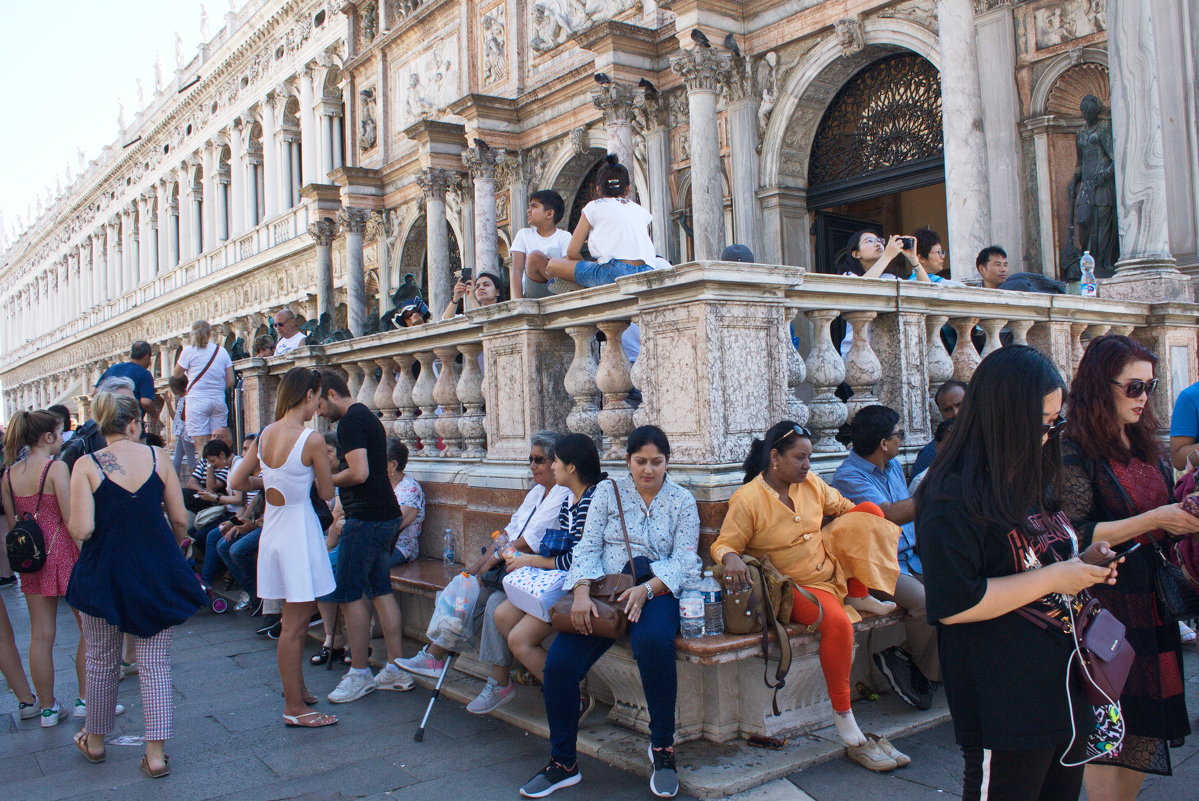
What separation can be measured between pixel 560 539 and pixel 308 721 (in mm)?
1639

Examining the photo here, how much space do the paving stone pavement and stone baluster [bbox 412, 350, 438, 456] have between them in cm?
183

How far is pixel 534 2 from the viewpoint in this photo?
704 inches

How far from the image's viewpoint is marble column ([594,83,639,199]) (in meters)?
14.5

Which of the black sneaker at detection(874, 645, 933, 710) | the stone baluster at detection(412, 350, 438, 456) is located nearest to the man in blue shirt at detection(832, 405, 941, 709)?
the black sneaker at detection(874, 645, 933, 710)

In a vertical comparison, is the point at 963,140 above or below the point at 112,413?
above

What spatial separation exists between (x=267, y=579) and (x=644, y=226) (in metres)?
3.02

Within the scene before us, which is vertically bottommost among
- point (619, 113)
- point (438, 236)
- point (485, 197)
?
point (438, 236)

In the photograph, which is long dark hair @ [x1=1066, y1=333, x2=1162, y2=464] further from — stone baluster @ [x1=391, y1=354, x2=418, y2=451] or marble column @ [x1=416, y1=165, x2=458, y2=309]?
marble column @ [x1=416, y1=165, x2=458, y2=309]

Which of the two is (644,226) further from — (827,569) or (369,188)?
(369,188)

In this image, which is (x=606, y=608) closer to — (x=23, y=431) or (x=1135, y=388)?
(x=1135, y=388)

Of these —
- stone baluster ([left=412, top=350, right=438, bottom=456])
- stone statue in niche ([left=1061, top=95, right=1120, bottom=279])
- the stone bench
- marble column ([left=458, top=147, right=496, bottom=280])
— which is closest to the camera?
the stone bench

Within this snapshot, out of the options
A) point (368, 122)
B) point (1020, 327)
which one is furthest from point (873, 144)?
point (368, 122)

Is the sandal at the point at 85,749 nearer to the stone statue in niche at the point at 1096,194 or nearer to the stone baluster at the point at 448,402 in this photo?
the stone baluster at the point at 448,402

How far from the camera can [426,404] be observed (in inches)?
282
